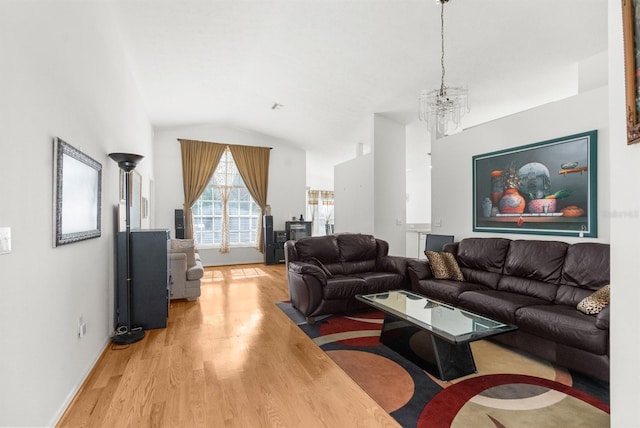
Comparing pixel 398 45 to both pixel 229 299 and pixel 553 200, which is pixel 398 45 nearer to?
pixel 553 200

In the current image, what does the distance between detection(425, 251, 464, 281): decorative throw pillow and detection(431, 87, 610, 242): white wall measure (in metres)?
0.71

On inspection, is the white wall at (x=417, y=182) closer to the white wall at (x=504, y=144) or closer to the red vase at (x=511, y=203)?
the white wall at (x=504, y=144)

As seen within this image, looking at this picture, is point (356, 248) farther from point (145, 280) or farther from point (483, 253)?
point (145, 280)

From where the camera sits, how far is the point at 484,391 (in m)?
2.19

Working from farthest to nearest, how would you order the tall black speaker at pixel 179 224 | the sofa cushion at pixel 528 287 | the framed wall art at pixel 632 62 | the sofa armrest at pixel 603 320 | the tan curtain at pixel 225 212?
the tan curtain at pixel 225 212 < the tall black speaker at pixel 179 224 < the sofa cushion at pixel 528 287 < the sofa armrest at pixel 603 320 < the framed wall art at pixel 632 62

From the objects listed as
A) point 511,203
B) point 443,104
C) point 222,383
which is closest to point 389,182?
point 511,203

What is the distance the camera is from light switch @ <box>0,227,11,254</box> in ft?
4.53

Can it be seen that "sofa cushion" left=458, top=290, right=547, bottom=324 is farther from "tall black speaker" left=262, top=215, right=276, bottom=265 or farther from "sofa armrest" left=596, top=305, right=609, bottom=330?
"tall black speaker" left=262, top=215, right=276, bottom=265

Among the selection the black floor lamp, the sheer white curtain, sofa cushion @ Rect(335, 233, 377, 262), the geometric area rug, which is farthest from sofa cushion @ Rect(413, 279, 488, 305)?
the sheer white curtain

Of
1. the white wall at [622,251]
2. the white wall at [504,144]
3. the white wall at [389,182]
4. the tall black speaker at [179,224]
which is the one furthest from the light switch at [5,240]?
the tall black speaker at [179,224]

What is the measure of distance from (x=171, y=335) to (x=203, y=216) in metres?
5.05

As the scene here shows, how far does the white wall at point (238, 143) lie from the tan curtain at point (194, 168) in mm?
159

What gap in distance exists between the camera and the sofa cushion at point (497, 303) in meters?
2.82

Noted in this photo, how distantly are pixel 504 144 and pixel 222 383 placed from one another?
413 centimetres
